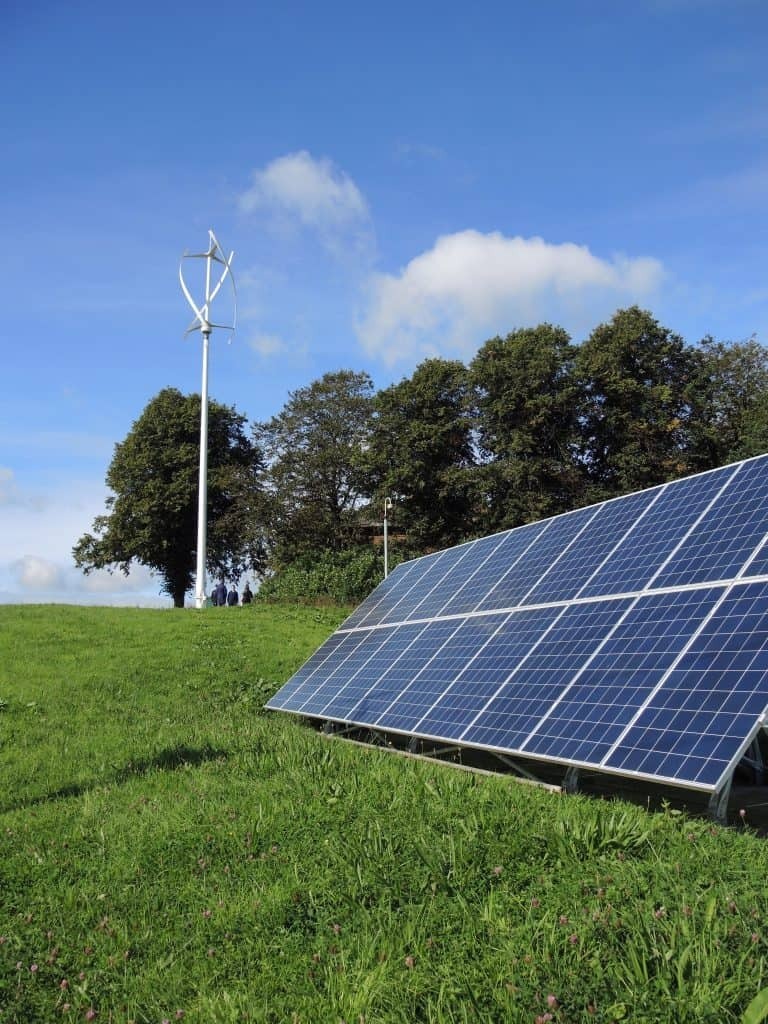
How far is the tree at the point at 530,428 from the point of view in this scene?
128 ft

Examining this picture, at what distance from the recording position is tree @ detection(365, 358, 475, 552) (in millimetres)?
41969

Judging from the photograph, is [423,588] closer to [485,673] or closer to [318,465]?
[485,673]

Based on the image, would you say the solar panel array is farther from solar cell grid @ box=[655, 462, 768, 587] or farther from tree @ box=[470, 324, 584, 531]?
tree @ box=[470, 324, 584, 531]

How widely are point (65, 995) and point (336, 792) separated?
11.4 ft

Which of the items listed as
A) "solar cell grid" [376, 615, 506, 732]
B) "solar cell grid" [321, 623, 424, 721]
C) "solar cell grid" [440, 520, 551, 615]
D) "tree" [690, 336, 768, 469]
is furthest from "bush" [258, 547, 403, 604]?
"solar cell grid" [376, 615, 506, 732]

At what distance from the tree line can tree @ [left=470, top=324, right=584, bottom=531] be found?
7 centimetres

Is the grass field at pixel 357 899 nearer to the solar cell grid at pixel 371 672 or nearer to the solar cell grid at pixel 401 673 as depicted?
the solar cell grid at pixel 401 673

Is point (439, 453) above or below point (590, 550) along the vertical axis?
above

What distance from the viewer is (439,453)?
42.6 metres

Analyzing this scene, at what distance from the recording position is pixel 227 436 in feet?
171

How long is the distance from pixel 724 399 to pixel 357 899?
38922 mm

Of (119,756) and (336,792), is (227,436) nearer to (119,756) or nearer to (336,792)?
(119,756)

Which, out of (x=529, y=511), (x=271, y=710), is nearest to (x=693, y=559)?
(x=271, y=710)

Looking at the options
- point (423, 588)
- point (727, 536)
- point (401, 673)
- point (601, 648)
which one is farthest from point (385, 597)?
point (727, 536)
